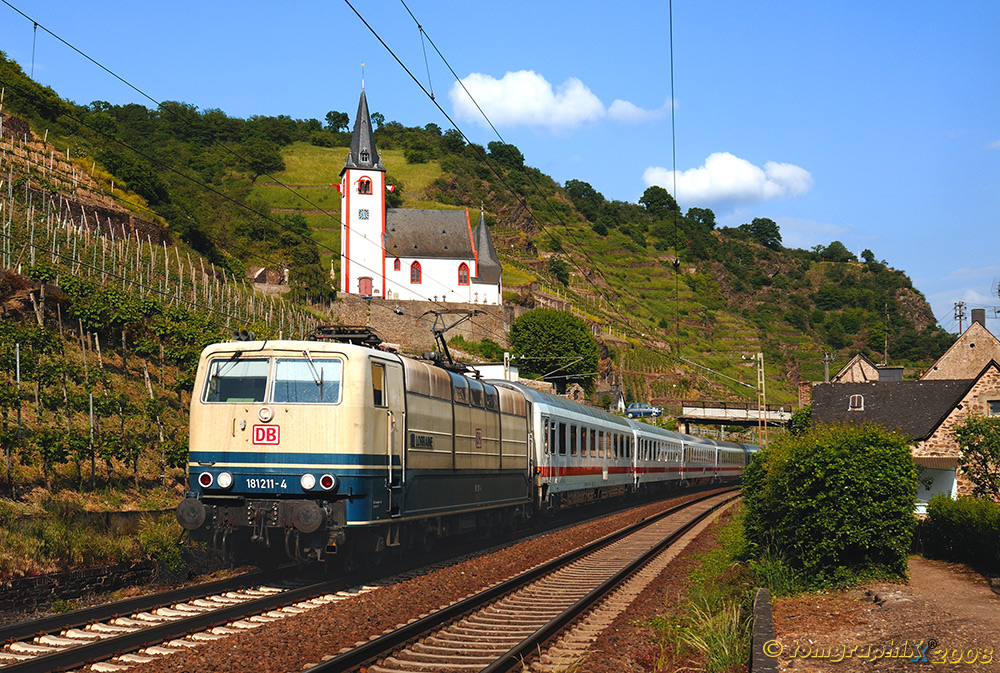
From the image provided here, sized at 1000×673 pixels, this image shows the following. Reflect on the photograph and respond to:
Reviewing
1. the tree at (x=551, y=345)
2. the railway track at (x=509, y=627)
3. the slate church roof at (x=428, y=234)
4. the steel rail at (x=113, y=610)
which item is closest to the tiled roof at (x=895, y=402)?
the railway track at (x=509, y=627)

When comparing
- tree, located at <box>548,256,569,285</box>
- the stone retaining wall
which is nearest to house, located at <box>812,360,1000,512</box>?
the stone retaining wall

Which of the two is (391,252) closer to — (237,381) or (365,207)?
(365,207)

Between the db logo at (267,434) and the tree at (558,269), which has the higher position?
the tree at (558,269)

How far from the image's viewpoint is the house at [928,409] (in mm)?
36344

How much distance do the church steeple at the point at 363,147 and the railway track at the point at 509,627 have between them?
280ft

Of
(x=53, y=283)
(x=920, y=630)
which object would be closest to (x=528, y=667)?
(x=920, y=630)

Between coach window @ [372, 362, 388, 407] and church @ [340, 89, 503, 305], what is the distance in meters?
83.1

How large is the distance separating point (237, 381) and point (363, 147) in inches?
3497

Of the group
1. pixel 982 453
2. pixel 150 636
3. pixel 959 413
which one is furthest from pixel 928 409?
pixel 150 636

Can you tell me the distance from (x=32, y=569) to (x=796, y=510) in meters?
11.7

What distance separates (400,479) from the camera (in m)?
15.1

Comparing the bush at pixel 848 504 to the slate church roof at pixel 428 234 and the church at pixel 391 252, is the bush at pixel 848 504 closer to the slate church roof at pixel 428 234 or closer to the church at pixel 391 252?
the church at pixel 391 252

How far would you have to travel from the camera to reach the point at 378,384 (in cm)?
1452

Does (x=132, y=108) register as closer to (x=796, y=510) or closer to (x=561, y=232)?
(x=561, y=232)
